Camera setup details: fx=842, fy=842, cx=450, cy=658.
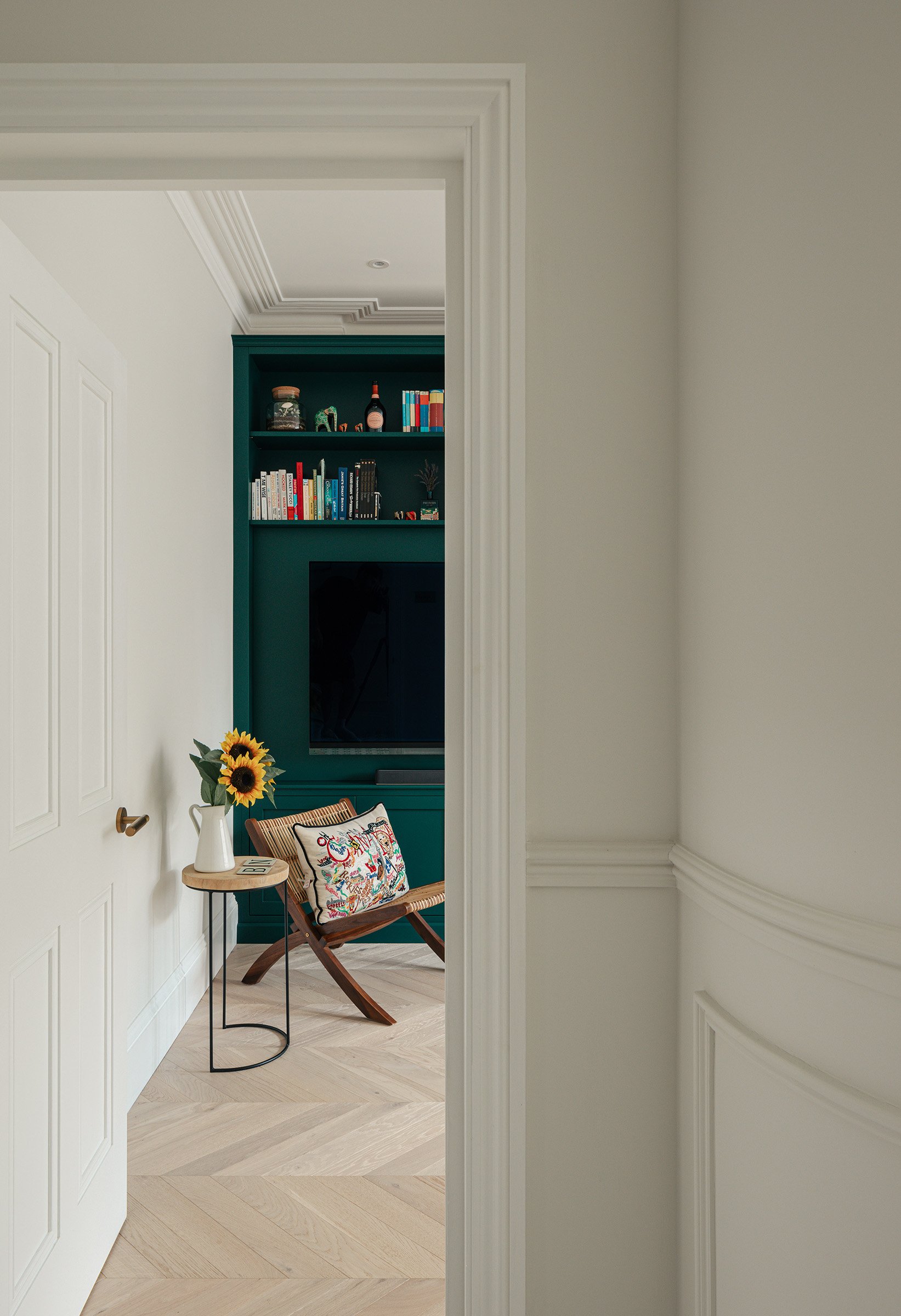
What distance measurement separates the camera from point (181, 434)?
3.05 m

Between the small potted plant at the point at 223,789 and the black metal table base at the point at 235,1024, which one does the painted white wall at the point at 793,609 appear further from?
the small potted plant at the point at 223,789

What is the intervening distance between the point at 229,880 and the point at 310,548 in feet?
6.22

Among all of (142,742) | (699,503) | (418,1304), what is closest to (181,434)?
(142,742)

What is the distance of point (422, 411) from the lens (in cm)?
400

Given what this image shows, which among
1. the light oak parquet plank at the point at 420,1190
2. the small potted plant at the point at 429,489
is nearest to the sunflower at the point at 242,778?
the light oak parquet plank at the point at 420,1190

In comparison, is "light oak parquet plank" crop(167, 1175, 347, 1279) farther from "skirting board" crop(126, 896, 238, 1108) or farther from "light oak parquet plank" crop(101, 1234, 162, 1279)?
"skirting board" crop(126, 896, 238, 1108)

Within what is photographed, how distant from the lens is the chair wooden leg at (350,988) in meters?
3.05

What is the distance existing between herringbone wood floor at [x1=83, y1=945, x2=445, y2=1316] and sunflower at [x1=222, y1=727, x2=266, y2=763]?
0.97m

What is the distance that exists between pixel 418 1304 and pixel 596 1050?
0.99m

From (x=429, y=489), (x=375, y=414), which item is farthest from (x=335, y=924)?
(x=375, y=414)

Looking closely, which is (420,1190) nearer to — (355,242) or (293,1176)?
(293,1176)

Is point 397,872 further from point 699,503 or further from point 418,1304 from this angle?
point 699,503

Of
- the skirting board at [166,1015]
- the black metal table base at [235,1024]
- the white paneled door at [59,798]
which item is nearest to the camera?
the white paneled door at [59,798]

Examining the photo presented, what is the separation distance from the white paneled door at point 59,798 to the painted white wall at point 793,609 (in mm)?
1059
